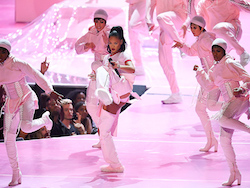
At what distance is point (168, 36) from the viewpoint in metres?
6.58

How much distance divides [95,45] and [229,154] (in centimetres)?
187

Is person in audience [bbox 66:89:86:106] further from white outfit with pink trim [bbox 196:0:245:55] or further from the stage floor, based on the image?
white outfit with pink trim [bbox 196:0:245:55]

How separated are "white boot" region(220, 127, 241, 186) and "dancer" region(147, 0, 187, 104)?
214cm

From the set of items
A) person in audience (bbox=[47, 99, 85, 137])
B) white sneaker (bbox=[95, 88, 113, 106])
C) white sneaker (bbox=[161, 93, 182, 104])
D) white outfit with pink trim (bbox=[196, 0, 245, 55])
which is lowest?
person in audience (bbox=[47, 99, 85, 137])

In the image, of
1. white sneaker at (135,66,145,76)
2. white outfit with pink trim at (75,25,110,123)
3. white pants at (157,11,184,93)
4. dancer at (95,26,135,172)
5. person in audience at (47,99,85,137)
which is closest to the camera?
dancer at (95,26,135,172)

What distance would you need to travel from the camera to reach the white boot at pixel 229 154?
158 inches

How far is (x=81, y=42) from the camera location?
5.27 m

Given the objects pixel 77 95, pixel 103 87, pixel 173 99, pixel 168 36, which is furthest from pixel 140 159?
pixel 77 95

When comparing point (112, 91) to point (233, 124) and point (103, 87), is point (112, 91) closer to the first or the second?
point (103, 87)

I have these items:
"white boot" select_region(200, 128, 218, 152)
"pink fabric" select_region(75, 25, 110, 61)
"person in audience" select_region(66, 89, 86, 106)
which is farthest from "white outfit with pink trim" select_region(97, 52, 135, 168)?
"person in audience" select_region(66, 89, 86, 106)

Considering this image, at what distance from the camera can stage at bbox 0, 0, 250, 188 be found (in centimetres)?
420

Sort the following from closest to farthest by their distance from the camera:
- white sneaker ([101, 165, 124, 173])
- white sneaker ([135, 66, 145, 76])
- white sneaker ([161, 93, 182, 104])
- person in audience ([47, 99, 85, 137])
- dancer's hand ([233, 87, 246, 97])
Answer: dancer's hand ([233, 87, 246, 97]) < white sneaker ([101, 165, 124, 173]) < person in audience ([47, 99, 85, 137]) < white sneaker ([161, 93, 182, 104]) < white sneaker ([135, 66, 145, 76])

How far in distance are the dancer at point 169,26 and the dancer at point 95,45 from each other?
112 cm

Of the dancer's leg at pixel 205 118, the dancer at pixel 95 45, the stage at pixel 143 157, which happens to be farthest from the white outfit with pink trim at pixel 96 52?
the dancer's leg at pixel 205 118
